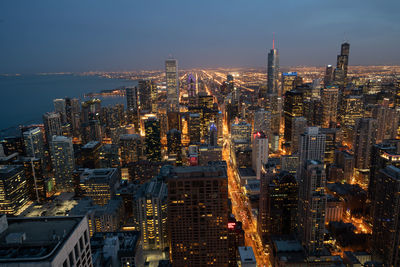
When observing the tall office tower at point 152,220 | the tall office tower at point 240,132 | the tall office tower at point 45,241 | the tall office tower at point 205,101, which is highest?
the tall office tower at point 45,241

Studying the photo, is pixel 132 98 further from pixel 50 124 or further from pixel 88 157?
pixel 88 157

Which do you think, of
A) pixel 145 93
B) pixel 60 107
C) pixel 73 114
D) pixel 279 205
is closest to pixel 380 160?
pixel 279 205

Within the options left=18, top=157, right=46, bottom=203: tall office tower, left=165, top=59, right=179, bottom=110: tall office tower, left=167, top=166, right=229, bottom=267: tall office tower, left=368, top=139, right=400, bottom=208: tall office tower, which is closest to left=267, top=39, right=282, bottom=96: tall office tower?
left=165, top=59, right=179, bottom=110: tall office tower

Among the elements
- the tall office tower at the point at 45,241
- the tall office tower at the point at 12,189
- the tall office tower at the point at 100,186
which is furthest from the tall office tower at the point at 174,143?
the tall office tower at the point at 45,241

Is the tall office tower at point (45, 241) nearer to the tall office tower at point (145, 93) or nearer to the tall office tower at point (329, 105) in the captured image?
the tall office tower at point (329, 105)

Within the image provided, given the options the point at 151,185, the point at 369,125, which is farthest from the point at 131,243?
the point at 369,125

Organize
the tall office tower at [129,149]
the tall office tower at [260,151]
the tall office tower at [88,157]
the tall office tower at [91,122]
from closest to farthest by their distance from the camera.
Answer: the tall office tower at [260,151] < the tall office tower at [88,157] < the tall office tower at [129,149] < the tall office tower at [91,122]
